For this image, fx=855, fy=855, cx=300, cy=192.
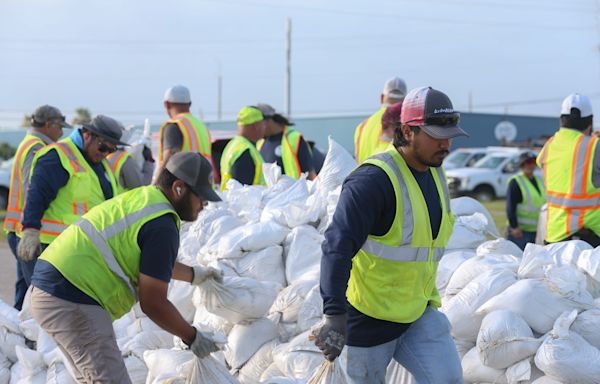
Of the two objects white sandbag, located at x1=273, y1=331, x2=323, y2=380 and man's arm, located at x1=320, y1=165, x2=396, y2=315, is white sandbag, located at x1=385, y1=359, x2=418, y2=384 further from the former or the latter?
white sandbag, located at x1=273, y1=331, x2=323, y2=380

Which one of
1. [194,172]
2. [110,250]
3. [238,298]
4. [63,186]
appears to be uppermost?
[194,172]

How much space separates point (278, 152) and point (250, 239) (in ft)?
8.63

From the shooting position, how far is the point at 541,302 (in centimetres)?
394

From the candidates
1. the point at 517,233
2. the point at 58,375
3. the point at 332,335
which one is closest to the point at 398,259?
the point at 332,335

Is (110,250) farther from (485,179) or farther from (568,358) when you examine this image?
(485,179)

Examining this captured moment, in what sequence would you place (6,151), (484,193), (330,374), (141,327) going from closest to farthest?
(330,374) → (141,327) → (484,193) → (6,151)

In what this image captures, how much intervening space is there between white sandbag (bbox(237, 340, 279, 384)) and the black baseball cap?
1.76 m

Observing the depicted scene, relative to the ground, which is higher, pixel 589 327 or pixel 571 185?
pixel 571 185

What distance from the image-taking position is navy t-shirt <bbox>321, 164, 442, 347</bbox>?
9.28 ft

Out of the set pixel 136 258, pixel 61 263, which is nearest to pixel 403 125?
pixel 136 258

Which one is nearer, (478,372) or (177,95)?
(478,372)

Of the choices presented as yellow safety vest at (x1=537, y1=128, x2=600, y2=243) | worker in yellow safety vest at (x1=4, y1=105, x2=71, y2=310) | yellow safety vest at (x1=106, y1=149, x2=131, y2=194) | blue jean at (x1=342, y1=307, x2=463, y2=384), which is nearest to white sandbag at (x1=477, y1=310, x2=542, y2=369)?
blue jean at (x1=342, y1=307, x2=463, y2=384)

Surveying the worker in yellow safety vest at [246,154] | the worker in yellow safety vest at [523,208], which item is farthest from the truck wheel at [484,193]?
the worker in yellow safety vest at [246,154]

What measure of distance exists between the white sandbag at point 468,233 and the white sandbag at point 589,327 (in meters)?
1.23
